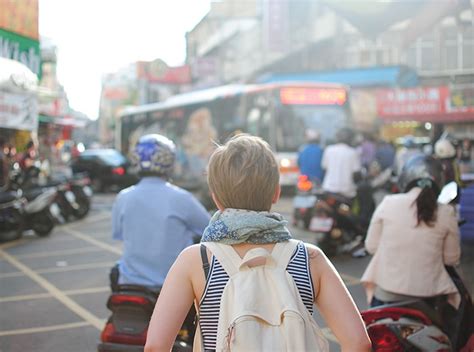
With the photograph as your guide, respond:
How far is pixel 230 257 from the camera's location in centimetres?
208

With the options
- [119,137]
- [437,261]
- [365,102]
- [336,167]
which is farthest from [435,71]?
[437,261]

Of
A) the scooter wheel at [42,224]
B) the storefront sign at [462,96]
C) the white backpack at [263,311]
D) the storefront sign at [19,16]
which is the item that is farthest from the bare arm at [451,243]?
the storefront sign at [462,96]

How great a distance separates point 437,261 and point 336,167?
17.7 feet

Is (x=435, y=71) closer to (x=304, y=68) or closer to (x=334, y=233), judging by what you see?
(x=304, y=68)

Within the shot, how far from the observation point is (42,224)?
39.1ft

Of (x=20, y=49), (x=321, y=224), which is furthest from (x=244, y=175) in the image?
(x=321, y=224)

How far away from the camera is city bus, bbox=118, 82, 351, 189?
18.5 meters

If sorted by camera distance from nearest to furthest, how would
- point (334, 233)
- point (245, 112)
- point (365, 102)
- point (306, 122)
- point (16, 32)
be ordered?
point (16, 32), point (334, 233), point (306, 122), point (245, 112), point (365, 102)

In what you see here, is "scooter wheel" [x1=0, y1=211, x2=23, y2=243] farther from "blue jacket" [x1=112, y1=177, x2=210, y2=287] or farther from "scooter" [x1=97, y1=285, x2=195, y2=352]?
"scooter" [x1=97, y1=285, x2=195, y2=352]

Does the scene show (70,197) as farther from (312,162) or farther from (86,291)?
(86,291)

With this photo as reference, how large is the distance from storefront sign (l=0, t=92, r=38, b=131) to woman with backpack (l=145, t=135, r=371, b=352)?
15.5ft

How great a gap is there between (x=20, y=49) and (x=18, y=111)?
0.62 metres

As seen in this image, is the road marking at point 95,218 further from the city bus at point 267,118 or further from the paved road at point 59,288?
the city bus at point 267,118

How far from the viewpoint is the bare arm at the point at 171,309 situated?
211 cm
